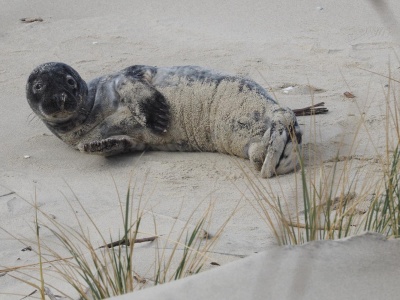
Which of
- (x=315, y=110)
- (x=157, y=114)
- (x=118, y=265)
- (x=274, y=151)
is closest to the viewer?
(x=118, y=265)

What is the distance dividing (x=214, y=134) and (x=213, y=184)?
0.57 meters

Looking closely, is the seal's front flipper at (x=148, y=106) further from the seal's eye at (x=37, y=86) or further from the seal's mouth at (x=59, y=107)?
the seal's eye at (x=37, y=86)

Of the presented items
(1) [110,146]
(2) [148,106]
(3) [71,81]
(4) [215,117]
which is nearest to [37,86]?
(3) [71,81]

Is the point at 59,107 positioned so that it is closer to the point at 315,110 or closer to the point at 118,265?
the point at 315,110

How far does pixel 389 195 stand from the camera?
3.43 metres

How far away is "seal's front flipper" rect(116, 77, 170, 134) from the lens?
576 centimetres

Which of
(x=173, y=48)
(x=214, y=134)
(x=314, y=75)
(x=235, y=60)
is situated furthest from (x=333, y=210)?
(x=173, y=48)

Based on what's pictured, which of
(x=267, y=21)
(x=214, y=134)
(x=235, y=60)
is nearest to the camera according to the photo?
(x=214, y=134)

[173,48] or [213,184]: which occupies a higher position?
[173,48]

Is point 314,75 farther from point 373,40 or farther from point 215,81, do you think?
point 215,81

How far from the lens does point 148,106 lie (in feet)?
18.9

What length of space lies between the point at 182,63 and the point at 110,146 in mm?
1837

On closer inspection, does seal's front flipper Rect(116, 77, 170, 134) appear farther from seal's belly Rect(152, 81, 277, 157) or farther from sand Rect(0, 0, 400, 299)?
sand Rect(0, 0, 400, 299)

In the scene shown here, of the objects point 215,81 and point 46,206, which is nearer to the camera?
point 46,206
